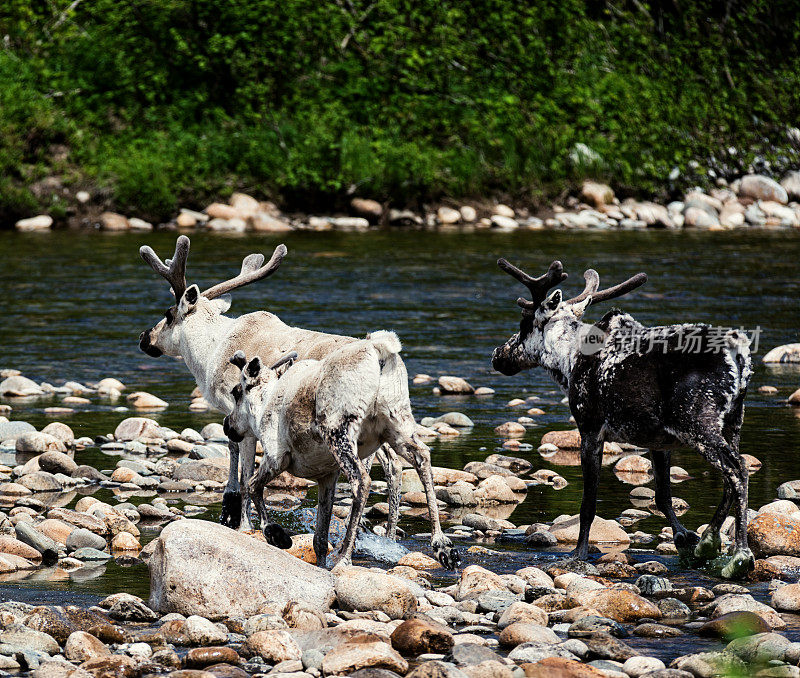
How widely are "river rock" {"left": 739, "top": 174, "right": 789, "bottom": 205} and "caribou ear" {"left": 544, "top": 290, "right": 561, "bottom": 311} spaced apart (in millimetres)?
28486

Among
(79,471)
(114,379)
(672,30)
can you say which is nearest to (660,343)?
(79,471)

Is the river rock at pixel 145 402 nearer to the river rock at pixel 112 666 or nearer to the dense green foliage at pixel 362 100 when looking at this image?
the river rock at pixel 112 666

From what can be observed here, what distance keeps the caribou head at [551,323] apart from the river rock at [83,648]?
4.06m

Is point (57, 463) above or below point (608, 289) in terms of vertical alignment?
below

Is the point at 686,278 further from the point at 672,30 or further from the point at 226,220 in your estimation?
the point at 672,30

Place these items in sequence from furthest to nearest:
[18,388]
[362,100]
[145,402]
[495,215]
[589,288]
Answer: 1. [362,100]
2. [495,215]
3. [18,388]
4. [145,402]
5. [589,288]

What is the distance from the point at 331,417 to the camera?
771 centimetres

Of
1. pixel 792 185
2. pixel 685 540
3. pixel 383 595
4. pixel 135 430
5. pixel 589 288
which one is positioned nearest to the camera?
pixel 383 595

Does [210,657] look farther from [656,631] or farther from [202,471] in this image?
[202,471]

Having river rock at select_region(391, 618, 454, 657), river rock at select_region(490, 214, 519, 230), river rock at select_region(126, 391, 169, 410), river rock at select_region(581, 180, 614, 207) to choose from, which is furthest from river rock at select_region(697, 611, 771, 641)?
river rock at select_region(581, 180, 614, 207)

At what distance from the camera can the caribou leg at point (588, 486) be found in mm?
8141

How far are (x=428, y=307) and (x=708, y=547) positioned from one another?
13.0m

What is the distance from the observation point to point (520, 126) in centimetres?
3775

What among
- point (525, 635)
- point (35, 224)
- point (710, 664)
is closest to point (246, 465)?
point (525, 635)
